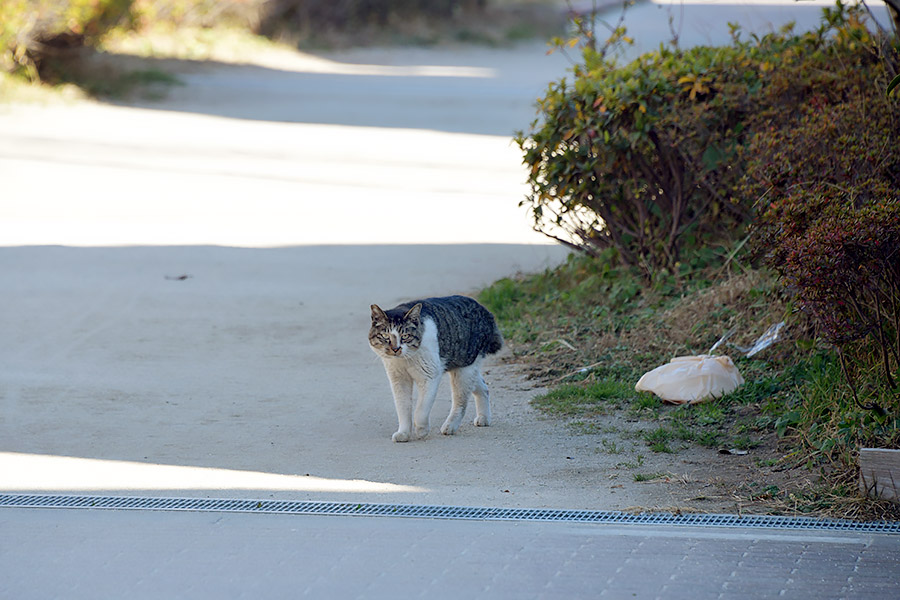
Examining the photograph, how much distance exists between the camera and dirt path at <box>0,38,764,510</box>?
19.0ft

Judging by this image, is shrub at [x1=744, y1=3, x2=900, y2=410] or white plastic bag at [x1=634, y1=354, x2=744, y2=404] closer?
shrub at [x1=744, y1=3, x2=900, y2=410]

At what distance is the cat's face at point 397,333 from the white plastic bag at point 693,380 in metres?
1.64

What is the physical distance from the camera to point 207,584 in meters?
4.30

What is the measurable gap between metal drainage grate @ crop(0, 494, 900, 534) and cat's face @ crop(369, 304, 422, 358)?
1271 millimetres

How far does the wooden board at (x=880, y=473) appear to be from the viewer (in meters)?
4.95

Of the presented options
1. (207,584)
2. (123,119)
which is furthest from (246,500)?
(123,119)

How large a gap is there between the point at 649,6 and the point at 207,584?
39.6m

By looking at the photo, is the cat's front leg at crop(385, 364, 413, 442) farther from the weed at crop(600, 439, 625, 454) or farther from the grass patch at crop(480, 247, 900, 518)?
the weed at crop(600, 439, 625, 454)

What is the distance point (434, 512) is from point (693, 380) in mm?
2426

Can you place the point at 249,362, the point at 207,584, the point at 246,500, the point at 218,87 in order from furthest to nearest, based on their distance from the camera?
the point at 218,87 → the point at 249,362 → the point at 246,500 → the point at 207,584

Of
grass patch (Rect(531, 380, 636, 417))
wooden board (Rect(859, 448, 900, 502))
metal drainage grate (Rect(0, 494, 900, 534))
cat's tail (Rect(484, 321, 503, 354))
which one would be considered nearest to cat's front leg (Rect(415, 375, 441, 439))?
cat's tail (Rect(484, 321, 503, 354))

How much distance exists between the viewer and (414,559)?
14.8ft

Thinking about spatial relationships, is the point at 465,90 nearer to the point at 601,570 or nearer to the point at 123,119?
the point at 123,119

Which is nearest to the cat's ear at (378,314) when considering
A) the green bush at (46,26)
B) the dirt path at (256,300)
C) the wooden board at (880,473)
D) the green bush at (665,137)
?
the dirt path at (256,300)
